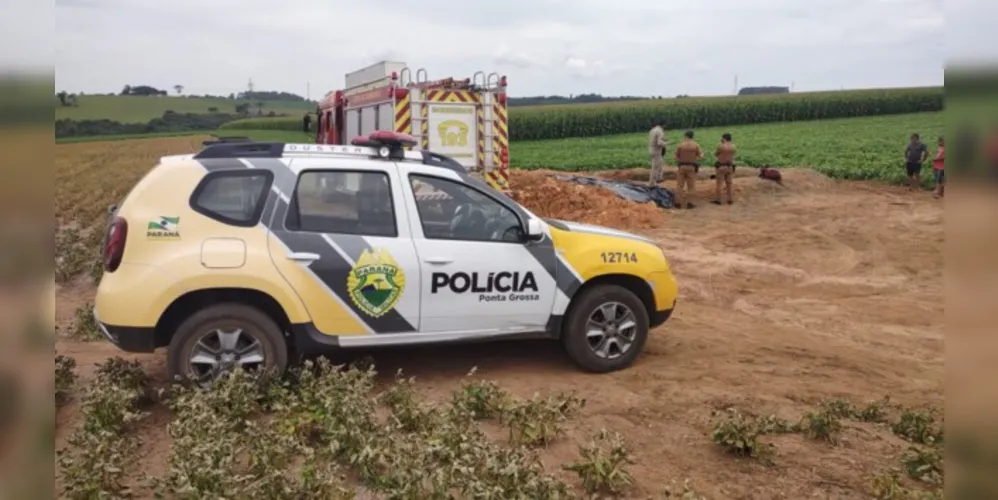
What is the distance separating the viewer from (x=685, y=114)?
50188 mm

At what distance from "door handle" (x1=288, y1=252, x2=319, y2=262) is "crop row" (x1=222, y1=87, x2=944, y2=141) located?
3910 cm

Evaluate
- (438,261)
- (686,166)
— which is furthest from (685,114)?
(438,261)

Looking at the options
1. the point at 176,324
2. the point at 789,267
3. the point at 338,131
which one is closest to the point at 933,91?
the point at 176,324

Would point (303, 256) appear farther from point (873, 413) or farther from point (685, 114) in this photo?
point (685, 114)

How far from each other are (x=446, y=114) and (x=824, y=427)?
337 inches

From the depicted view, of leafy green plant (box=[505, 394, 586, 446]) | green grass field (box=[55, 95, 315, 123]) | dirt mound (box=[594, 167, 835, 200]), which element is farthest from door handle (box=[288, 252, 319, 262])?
green grass field (box=[55, 95, 315, 123])

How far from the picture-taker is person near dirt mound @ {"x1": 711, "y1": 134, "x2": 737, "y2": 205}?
53.0 ft

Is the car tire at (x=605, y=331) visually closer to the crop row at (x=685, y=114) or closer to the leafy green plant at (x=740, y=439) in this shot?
the leafy green plant at (x=740, y=439)

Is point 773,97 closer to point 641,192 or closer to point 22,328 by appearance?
point 641,192

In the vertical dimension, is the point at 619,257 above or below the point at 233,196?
below

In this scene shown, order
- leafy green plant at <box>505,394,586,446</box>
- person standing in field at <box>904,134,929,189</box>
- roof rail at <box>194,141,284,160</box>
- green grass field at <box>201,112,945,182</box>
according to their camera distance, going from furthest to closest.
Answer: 1. green grass field at <box>201,112,945,182</box>
2. person standing in field at <box>904,134,929,189</box>
3. roof rail at <box>194,141,284,160</box>
4. leafy green plant at <box>505,394,586,446</box>

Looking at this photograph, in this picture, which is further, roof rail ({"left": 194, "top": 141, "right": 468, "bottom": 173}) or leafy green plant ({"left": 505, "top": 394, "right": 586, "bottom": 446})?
roof rail ({"left": 194, "top": 141, "right": 468, "bottom": 173})

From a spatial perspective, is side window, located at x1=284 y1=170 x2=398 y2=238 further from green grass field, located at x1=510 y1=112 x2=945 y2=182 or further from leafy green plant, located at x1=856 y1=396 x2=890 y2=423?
green grass field, located at x1=510 y1=112 x2=945 y2=182

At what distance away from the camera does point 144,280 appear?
198 inches
